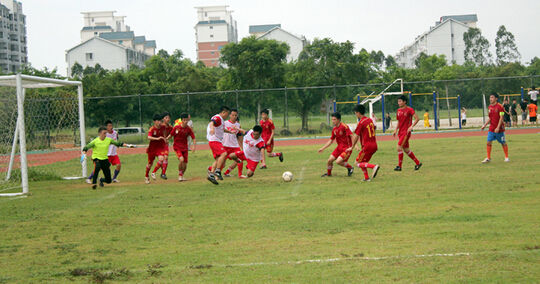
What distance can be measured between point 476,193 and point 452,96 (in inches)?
1210

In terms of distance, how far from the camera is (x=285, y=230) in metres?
7.59

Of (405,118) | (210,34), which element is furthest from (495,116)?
(210,34)

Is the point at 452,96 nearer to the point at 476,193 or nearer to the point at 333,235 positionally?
the point at 476,193

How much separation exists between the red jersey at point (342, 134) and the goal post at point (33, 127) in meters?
7.55

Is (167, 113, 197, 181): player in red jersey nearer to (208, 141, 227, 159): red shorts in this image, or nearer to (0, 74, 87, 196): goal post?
(208, 141, 227, 159): red shorts

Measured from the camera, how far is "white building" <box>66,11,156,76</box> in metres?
102

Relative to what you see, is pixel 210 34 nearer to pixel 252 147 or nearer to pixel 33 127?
pixel 33 127

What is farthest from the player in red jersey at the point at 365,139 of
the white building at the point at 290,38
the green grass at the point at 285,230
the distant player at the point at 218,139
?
the white building at the point at 290,38

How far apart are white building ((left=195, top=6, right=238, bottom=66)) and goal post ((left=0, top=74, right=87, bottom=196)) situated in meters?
108

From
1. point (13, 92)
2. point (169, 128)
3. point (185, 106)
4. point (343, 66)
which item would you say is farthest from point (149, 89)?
point (169, 128)

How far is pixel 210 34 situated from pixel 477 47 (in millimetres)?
72473

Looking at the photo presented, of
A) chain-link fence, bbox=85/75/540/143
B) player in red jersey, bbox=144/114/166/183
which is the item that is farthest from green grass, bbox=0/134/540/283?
chain-link fence, bbox=85/75/540/143

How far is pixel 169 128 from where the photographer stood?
47.6 ft

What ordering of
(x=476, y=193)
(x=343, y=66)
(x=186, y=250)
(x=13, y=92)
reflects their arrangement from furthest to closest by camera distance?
(x=343, y=66) → (x=13, y=92) → (x=476, y=193) → (x=186, y=250)
